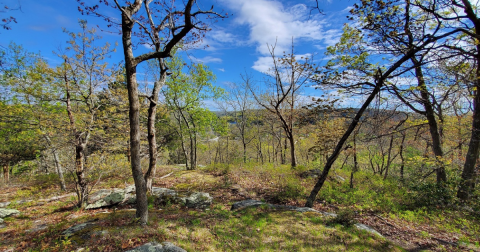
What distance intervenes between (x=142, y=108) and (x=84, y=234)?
8.44 metres

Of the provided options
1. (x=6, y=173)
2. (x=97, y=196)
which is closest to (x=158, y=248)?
(x=97, y=196)

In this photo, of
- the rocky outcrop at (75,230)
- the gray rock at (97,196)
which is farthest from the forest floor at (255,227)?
the gray rock at (97,196)

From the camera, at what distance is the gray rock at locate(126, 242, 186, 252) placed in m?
3.47

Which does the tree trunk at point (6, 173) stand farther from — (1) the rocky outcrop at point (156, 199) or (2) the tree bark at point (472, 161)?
(2) the tree bark at point (472, 161)

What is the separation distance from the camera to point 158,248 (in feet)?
11.7

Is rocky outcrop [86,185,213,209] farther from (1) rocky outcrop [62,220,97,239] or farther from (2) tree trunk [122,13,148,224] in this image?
(2) tree trunk [122,13,148,224]

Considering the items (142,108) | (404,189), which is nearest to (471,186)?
(404,189)

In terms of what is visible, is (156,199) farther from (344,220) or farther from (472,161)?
(472,161)

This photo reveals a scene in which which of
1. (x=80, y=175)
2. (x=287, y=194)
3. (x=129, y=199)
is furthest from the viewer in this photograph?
(x=287, y=194)

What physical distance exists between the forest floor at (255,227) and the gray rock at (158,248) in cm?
27

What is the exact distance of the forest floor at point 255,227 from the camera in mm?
4184

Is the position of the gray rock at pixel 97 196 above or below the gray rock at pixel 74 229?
below

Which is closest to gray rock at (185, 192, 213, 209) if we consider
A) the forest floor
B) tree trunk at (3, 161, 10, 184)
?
the forest floor

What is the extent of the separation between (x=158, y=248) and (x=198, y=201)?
13.6ft
